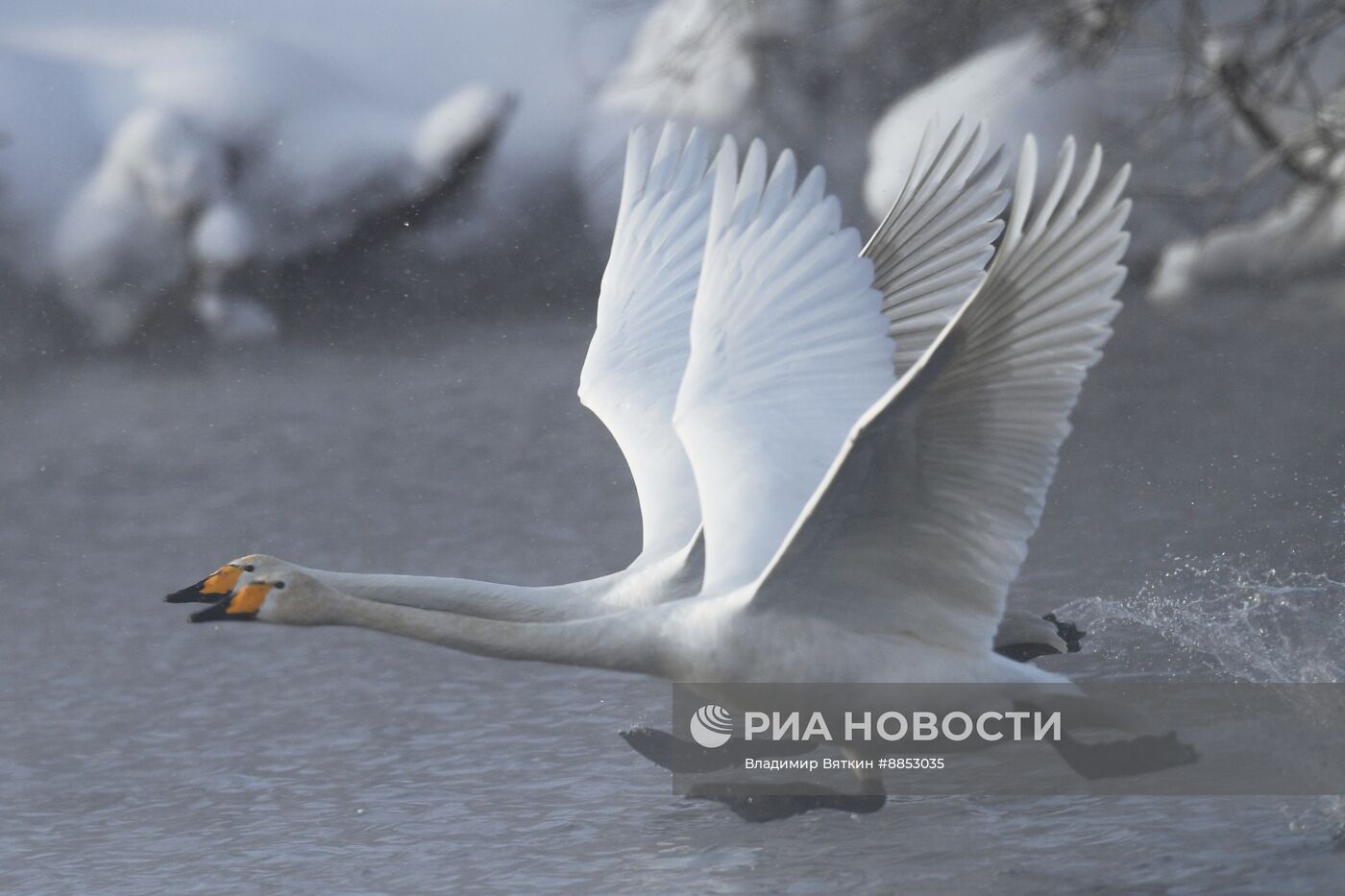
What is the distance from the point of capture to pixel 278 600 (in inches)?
144

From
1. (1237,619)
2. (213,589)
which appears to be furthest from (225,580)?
(1237,619)

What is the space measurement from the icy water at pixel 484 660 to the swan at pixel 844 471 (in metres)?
0.28

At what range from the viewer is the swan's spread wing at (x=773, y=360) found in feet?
12.3

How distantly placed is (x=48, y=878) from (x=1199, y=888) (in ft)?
7.23

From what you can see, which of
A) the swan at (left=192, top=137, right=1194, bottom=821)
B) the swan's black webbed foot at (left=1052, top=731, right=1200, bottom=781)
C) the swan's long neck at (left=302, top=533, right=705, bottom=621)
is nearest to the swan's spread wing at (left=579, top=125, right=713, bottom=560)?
the swan's long neck at (left=302, top=533, right=705, bottom=621)

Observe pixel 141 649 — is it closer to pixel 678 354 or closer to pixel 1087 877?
pixel 678 354

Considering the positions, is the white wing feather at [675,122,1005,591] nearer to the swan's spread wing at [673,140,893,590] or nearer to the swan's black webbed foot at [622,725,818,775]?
the swan's spread wing at [673,140,893,590]

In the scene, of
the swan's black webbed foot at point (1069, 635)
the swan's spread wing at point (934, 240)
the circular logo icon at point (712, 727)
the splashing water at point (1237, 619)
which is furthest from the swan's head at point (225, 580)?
the splashing water at point (1237, 619)

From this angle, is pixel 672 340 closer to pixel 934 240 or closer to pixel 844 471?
pixel 934 240

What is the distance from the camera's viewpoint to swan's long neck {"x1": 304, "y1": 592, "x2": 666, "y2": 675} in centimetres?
344

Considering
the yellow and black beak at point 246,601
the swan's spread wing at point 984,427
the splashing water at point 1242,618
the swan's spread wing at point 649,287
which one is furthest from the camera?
the swan's spread wing at point 649,287

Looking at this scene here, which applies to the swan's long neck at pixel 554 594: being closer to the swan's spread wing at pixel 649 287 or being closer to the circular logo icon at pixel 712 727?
the circular logo icon at pixel 712 727

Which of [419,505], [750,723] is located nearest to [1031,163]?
[750,723]

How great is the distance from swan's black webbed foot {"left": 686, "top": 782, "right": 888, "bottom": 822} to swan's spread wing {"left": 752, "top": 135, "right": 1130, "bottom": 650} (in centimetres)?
55
